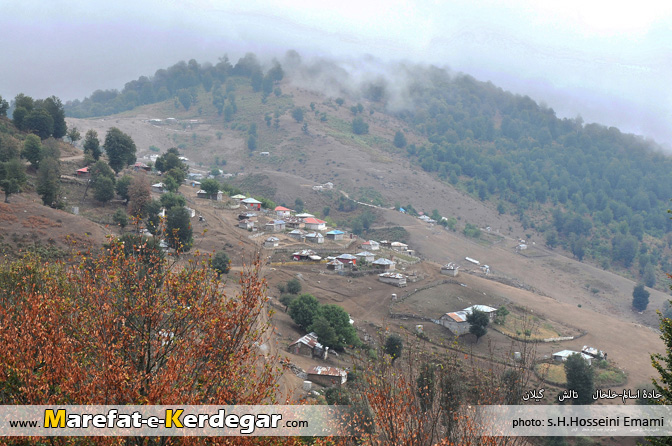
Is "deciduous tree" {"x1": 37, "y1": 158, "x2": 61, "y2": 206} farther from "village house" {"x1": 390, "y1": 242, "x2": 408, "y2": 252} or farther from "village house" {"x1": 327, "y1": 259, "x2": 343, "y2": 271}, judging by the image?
"village house" {"x1": 390, "y1": 242, "x2": 408, "y2": 252}

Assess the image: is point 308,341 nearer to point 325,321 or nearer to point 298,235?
point 325,321

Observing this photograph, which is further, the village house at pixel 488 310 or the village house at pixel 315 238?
the village house at pixel 315 238

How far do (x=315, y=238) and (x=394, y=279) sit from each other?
49.3ft

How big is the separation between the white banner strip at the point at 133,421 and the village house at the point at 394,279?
136 feet

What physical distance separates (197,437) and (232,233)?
160 feet

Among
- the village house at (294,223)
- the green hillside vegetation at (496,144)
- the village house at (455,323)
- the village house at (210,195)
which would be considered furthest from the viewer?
the green hillside vegetation at (496,144)

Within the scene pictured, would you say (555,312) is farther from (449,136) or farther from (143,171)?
(449,136)

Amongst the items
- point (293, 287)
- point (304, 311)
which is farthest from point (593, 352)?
point (293, 287)

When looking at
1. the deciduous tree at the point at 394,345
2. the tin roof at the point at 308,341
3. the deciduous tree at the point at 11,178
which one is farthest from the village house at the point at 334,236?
the deciduous tree at the point at 11,178

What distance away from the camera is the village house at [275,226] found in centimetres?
5946

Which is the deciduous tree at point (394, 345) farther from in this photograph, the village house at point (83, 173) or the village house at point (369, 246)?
the village house at point (83, 173)

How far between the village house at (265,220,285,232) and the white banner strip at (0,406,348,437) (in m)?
52.5

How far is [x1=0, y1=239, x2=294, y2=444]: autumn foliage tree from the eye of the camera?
6.52 meters

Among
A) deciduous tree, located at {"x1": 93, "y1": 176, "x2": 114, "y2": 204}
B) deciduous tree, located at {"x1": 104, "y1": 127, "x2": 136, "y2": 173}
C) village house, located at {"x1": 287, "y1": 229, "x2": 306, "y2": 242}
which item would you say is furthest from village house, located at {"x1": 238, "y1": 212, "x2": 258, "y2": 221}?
deciduous tree, located at {"x1": 93, "y1": 176, "x2": 114, "y2": 204}
